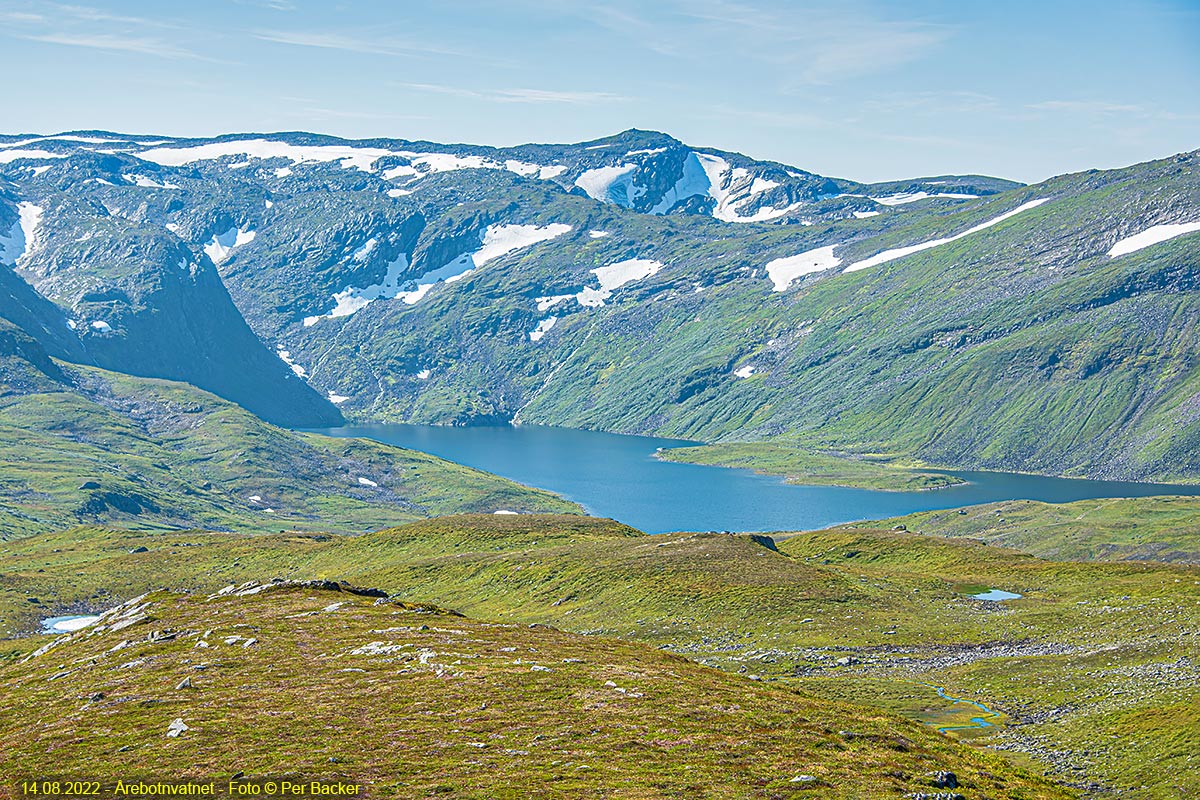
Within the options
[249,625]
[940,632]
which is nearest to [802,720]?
[249,625]

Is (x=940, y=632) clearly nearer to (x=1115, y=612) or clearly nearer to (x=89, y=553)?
(x=1115, y=612)

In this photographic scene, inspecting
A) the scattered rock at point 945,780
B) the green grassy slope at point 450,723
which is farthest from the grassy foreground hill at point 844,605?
the scattered rock at point 945,780

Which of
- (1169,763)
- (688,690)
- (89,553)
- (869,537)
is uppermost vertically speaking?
(688,690)

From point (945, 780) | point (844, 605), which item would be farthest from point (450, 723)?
point (844, 605)

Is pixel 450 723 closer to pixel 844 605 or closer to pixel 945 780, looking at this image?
pixel 945 780

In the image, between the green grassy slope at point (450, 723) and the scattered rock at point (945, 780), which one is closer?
the green grassy slope at point (450, 723)

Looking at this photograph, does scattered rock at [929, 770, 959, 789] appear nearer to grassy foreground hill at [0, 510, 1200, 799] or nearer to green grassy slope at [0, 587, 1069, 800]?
green grassy slope at [0, 587, 1069, 800]

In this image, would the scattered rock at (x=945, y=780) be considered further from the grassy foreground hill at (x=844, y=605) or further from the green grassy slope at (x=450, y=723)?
the grassy foreground hill at (x=844, y=605)
